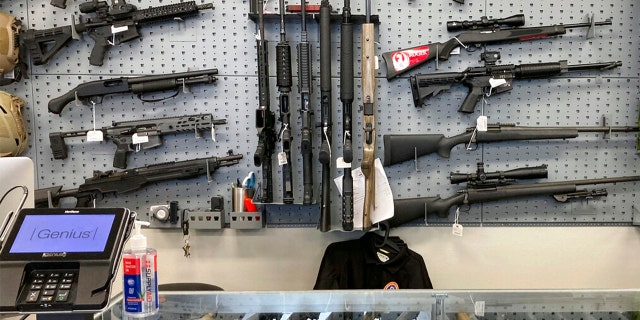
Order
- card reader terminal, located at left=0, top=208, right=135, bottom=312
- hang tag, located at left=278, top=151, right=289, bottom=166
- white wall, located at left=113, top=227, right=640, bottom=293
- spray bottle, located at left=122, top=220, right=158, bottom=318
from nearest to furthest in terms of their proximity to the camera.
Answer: card reader terminal, located at left=0, top=208, right=135, bottom=312
spray bottle, located at left=122, top=220, right=158, bottom=318
hang tag, located at left=278, top=151, right=289, bottom=166
white wall, located at left=113, top=227, right=640, bottom=293

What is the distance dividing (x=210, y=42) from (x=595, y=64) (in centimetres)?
234

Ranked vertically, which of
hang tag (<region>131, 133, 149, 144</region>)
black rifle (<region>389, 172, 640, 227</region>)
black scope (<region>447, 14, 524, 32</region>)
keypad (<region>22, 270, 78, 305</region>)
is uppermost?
black scope (<region>447, 14, 524, 32</region>)

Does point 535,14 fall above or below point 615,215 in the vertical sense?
above

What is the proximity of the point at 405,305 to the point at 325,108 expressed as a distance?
1.67 meters

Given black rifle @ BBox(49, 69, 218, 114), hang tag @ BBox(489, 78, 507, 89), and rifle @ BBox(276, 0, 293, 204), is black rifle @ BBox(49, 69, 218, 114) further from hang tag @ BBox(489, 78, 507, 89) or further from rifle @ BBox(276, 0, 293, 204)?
hang tag @ BBox(489, 78, 507, 89)

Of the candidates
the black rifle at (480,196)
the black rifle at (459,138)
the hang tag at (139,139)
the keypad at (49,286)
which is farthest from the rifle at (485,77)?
the keypad at (49,286)

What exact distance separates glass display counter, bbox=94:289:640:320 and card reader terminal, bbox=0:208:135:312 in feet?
1.23

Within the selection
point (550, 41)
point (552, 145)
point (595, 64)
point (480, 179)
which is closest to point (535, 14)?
point (550, 41)

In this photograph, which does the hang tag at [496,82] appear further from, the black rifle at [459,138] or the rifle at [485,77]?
the black rifle at [459,138]

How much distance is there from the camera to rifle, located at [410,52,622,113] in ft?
9.47

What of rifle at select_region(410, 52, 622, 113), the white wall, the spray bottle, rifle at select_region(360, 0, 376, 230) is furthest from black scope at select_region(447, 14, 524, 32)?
the spray bottle

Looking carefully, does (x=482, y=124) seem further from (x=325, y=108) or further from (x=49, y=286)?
(x=49, y=286)

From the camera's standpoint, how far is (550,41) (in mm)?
2971

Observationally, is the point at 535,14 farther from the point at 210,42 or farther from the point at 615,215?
the point at 210,42
